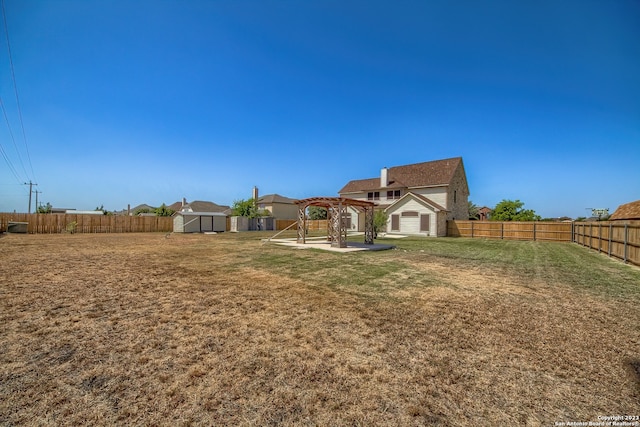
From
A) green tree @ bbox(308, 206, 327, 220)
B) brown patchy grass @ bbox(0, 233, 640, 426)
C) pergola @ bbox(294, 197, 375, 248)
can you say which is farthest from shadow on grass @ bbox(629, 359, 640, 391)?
green tree @ bbox(308, 206, 327, 220)

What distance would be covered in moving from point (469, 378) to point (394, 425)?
125 cm

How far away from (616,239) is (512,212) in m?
21.1

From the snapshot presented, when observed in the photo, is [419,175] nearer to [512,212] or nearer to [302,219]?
[512,212]

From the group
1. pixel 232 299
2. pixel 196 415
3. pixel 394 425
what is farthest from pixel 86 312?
pixel 394 425

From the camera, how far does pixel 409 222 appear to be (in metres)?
29.2

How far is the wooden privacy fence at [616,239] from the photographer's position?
1065cm

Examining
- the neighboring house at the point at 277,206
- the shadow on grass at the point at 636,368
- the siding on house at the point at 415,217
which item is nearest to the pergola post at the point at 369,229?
the siding on house at the point at 415,217

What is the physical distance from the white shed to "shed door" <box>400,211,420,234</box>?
22612mm

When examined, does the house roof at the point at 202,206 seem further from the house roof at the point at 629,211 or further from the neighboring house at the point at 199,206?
the house roof at the point at 629,211

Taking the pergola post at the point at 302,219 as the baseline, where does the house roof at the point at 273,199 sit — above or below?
above

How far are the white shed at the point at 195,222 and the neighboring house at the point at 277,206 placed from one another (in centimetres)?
1474

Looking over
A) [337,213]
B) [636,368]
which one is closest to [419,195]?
[337,213]

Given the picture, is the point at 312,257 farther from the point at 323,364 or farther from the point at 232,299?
the point at 323,364

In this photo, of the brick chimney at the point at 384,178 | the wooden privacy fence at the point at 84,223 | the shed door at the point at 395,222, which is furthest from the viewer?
the brick chimney at the point at 384,178
